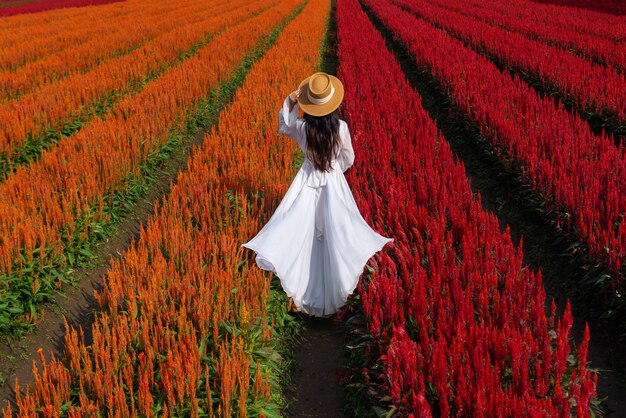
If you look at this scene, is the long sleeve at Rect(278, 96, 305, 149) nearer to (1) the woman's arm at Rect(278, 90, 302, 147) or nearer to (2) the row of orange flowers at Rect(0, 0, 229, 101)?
(1) the woman's arm at Rect(278, 90, 302, 147)

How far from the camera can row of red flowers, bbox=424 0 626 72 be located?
41.2 feet

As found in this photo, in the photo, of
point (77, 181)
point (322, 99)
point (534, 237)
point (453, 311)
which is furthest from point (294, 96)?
point (534, 237)

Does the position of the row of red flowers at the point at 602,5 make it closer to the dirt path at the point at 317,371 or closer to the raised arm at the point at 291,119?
the raised arm at the point at 291,119

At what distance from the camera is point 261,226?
16.8 feet

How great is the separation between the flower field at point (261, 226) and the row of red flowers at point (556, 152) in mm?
36

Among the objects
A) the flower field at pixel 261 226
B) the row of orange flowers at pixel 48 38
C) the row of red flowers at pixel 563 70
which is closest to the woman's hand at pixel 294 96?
the flower field at pixel 261 226

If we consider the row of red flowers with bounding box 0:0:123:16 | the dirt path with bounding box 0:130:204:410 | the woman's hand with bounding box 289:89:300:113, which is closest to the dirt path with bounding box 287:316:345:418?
the dirt path with bounding box 0:130:204:410

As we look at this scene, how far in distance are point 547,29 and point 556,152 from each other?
1213 cm

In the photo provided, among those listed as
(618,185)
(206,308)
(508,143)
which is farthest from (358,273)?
(508,143)

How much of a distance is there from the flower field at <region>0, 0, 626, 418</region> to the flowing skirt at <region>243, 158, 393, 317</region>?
0.18 meters

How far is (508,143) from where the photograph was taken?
23.4 feet

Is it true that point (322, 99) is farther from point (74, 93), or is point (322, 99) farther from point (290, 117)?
point (74, 93)

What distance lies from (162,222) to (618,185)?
4.45m

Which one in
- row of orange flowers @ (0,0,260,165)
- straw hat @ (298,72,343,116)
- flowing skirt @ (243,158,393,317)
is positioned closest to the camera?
straw hat @ (298,72,343,116)
